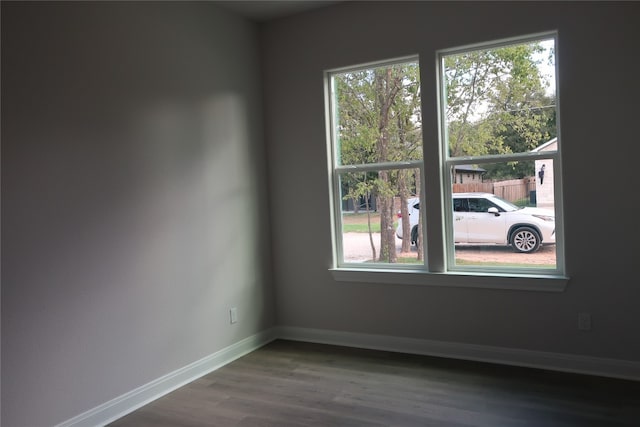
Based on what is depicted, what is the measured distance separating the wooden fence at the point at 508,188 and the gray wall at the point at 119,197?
1.81 m

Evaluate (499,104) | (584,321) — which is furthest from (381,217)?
(584,321)

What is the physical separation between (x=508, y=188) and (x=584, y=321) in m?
1.01

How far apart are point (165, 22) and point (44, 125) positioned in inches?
48.4

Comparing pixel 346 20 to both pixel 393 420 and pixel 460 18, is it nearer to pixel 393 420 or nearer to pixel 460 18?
pixel 460 18

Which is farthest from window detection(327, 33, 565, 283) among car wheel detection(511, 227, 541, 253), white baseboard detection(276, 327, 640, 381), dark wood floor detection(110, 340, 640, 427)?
dark wood floor detection(110, 340, 640, 427)

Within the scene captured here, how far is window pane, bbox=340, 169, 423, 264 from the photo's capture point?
397 centimetres

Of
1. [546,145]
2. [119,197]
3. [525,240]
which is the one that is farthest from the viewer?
[525,240]

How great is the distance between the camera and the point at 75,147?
283cm

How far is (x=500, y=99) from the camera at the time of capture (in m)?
3.58

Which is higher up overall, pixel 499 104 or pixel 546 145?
pixel 499 104

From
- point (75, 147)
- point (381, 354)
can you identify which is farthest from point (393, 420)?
point (75, 147)

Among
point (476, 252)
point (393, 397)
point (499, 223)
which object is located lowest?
point (393, 397)

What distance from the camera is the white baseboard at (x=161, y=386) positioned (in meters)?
2.89

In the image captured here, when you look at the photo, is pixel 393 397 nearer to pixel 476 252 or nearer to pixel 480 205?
pixel 476 252
